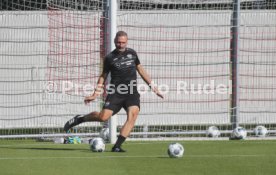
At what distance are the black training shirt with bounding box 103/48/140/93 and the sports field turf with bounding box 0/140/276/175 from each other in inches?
49.8

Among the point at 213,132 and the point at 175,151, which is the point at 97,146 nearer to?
the point at 175,151

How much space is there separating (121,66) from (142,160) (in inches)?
77.2

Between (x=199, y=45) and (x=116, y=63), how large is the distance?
15.7 ft

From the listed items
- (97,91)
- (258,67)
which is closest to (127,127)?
(97,91)

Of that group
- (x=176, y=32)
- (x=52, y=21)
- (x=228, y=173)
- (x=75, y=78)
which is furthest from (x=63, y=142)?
(x=228, y=173)

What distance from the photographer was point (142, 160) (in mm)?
12562

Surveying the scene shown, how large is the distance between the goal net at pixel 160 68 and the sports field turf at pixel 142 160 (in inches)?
82.1

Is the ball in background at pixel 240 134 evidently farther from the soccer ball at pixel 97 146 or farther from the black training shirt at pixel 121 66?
the soccer ball at pixel 97 146

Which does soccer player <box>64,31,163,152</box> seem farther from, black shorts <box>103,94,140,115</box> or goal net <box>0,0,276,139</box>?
goal net <box>0,0,276,139</box>

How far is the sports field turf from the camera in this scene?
36.4ft

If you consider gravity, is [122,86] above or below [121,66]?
below

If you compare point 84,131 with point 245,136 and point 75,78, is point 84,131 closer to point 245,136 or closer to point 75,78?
point 75,78

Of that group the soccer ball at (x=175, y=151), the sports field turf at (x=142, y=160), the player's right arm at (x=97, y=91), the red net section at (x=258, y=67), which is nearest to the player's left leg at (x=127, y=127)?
the sports field turf at (x=142, y=160)

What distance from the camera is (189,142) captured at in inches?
639
